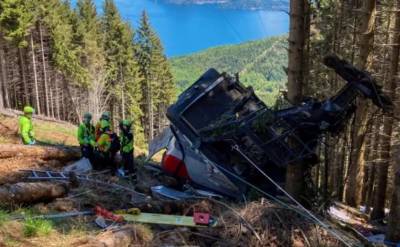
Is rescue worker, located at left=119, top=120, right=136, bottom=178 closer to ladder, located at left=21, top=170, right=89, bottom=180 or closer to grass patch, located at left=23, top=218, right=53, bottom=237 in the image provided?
ladder, located at left=21, top=170, right=89, bottom=180

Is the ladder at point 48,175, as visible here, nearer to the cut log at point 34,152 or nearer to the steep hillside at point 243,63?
the cut log at point 34,152

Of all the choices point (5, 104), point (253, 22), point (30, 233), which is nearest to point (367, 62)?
point (30, 233)

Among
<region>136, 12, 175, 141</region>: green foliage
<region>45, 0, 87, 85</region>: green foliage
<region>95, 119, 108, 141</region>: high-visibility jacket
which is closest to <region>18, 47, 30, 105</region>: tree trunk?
<region>45, 0, 87, 85</region>: green foliage

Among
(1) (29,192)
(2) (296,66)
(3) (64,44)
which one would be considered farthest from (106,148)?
(3) (64,44)

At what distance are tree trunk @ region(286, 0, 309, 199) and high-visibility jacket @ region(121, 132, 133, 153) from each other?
14.2ft

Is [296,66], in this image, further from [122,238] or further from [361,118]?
[361,118]

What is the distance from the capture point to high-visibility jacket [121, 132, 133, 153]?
11173 millimetres

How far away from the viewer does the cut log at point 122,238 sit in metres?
6.02

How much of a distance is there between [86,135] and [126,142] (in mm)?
1146

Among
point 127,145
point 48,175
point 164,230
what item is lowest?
point 48,175

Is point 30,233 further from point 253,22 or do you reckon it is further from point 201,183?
point 253,22

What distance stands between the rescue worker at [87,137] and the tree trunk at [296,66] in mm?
5289

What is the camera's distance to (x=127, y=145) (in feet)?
37.1

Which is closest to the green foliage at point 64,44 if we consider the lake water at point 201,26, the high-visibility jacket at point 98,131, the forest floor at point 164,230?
the high-visibility jacket at point 98,131
